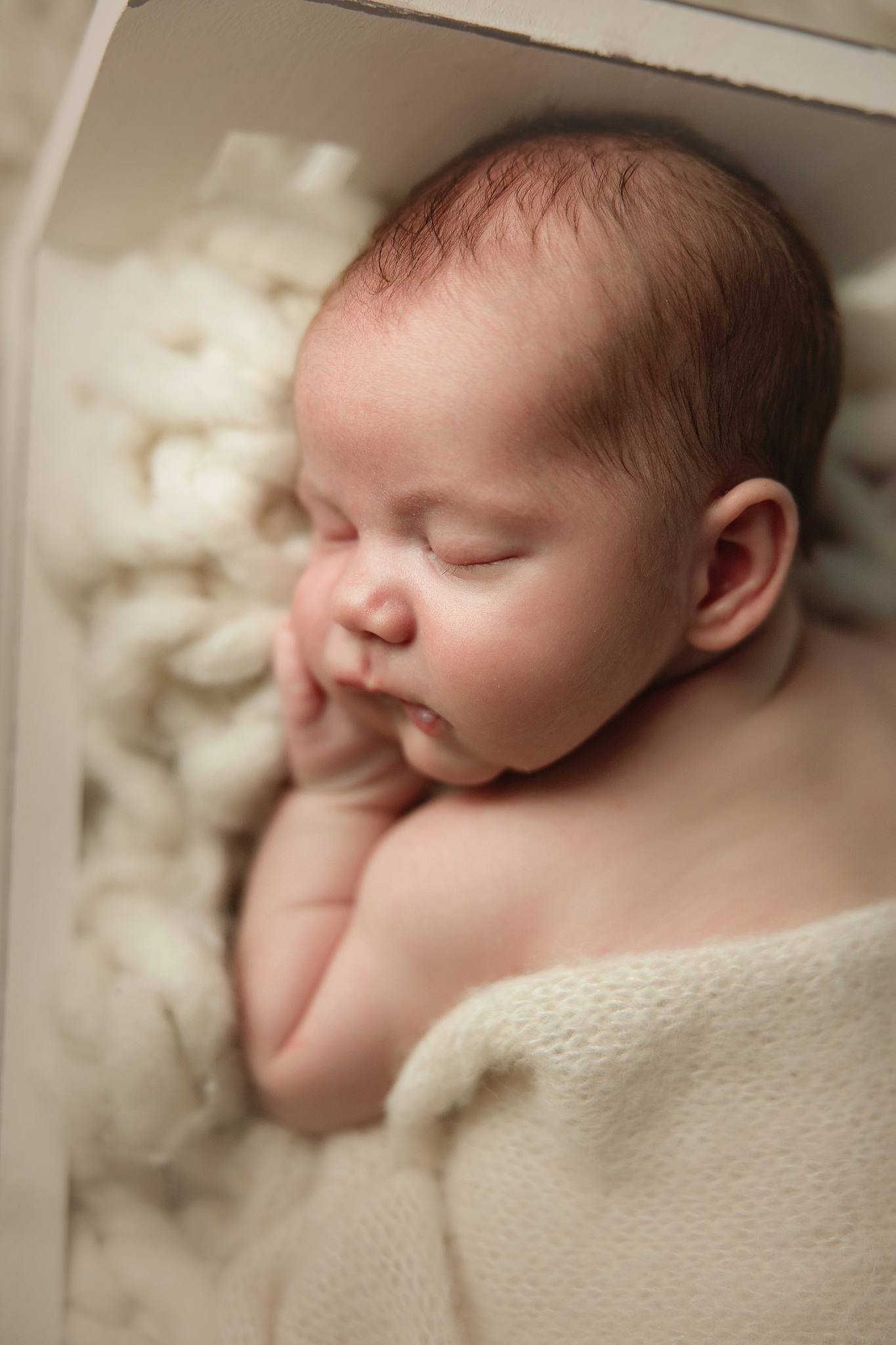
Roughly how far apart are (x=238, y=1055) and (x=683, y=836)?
0.37 meters

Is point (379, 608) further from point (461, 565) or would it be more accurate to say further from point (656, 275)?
point (656, 275)

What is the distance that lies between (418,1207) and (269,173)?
74 cm

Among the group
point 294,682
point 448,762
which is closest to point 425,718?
point 448,762

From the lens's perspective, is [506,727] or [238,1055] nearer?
[506,727]

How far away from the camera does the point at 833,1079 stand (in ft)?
2.32

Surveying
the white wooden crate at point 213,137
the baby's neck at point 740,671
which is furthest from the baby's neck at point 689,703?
the white wooden crate at point 213,137

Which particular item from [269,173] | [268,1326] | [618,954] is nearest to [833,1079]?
[618,954]

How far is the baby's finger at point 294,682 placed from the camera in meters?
0.86

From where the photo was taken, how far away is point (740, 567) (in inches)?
30.0

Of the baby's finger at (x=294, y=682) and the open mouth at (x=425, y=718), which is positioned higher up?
the open mouth at (x=425, y=718)

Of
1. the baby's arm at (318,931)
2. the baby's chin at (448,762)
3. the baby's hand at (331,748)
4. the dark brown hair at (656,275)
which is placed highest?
the dark brown hair at (656,275)

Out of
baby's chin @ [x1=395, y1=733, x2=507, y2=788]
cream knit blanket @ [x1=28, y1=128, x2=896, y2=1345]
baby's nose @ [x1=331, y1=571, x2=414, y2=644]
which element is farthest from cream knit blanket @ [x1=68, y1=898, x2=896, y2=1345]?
baby's nose @ [x1=331, y1=571, x2=414, y2=644]

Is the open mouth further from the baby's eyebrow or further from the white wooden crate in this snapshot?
the white wooden crate

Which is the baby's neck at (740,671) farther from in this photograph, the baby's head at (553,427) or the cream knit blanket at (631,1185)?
the cream knit blanket at (631,1185)
